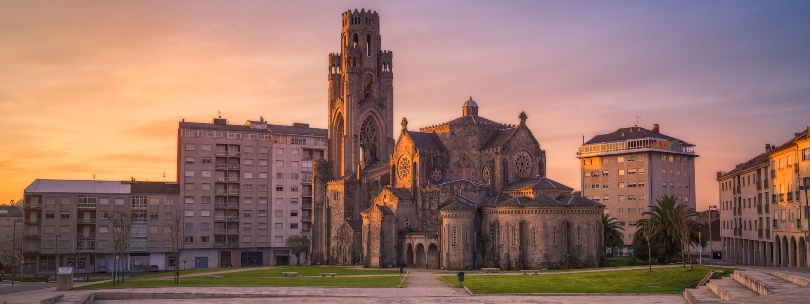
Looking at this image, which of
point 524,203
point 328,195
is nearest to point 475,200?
point 524,203

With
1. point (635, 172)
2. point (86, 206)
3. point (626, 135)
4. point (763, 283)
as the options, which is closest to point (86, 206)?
point (86, 206)

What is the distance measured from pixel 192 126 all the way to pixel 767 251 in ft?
240

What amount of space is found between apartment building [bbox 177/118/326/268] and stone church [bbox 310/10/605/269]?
1474 centimetres

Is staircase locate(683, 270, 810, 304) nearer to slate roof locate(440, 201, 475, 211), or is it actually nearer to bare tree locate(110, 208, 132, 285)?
slate roof locate(440, 201, 475, 211)

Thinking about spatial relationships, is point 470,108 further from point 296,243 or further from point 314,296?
point 314,296

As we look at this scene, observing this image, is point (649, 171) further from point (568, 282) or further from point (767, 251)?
point (568, 282)

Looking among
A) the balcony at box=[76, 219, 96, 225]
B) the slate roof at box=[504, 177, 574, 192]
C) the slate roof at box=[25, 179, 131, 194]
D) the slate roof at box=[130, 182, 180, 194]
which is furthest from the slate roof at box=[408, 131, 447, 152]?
the balcony at box=[76, 219, 96, 225]

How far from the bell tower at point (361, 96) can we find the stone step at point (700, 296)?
2481 inches

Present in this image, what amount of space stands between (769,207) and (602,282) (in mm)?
27021

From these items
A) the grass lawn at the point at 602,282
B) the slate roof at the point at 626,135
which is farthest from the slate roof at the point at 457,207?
the slate roof at the point at 626,135

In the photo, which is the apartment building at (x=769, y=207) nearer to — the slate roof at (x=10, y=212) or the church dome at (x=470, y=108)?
the church dome at (x=470, y=108)

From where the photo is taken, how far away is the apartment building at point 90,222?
106m

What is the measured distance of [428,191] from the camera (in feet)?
282

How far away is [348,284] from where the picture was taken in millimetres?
56844
